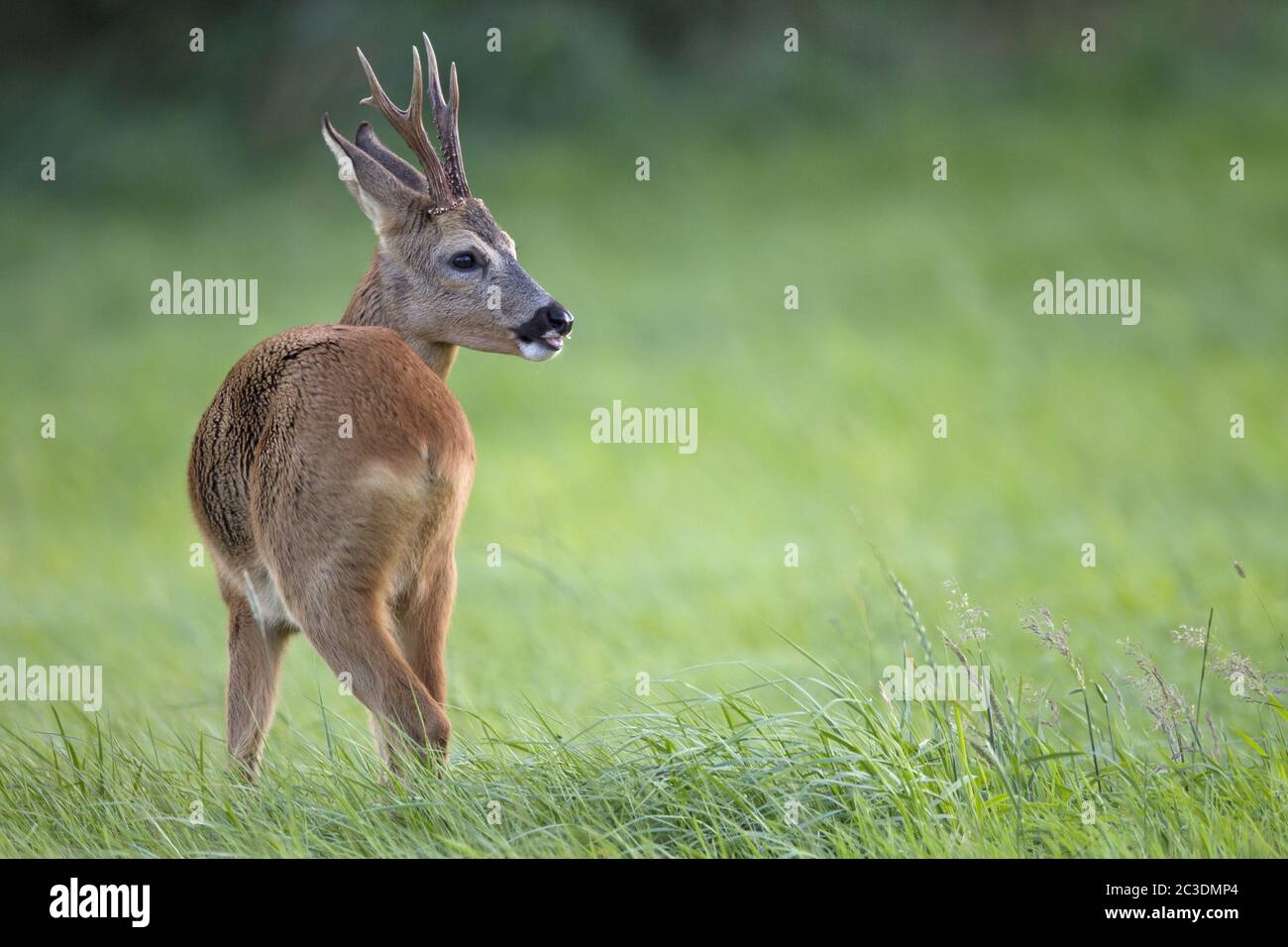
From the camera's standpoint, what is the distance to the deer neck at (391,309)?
4414mm

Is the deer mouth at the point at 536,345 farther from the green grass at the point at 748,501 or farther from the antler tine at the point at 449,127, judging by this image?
the green grass at the point at 748,501

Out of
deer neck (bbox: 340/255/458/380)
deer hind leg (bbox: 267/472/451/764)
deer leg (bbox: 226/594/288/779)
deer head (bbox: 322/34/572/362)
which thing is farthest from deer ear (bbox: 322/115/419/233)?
deer leg (bbox: 226/594/288/779)

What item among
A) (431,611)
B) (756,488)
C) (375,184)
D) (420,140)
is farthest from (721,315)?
(431,611)

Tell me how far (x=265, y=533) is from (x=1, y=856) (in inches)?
40.6

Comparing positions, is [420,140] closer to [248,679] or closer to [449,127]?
[449,127]

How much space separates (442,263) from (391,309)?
198 millimetres

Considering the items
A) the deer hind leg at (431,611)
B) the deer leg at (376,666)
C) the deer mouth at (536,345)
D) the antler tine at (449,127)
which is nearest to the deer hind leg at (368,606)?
the deer leg at (376,666)

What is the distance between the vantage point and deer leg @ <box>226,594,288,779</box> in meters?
4.33

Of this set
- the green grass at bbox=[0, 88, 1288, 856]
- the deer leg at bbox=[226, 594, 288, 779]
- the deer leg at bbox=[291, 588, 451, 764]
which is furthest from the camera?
the deer leg at bbox=[226, 594, 288, 779]

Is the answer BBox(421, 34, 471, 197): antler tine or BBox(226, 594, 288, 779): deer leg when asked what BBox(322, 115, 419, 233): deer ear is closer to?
BBox(421, 34, 471, 197): antler tine

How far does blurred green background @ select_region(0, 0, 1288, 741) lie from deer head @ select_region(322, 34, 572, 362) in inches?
83.1

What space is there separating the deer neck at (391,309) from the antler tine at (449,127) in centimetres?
30

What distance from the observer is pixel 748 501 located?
41.2ft

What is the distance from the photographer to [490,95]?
62.4 feet
